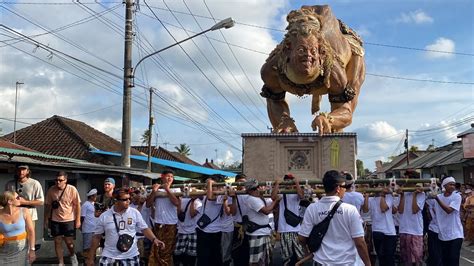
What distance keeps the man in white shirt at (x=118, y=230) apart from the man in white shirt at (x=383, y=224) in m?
3.33

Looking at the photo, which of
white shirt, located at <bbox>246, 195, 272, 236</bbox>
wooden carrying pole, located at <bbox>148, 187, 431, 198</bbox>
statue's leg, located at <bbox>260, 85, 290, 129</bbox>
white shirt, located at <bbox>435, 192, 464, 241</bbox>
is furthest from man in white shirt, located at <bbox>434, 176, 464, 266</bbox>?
statue's leg, located at <bbox>260, 85, 290, 129</bbox>

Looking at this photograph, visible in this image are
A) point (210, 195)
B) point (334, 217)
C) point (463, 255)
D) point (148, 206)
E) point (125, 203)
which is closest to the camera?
point (334, 217)

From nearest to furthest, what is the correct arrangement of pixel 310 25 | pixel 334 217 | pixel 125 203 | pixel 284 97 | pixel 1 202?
pixel 334 217
pixel 125 203
pixel 1 202
pixel 310 25
pixel 284 97

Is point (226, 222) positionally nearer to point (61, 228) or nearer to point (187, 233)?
point (187, 233)

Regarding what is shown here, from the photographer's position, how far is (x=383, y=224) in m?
7.73

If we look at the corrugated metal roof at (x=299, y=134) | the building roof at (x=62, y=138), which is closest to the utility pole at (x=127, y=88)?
the corrugated metal roof at (x=299, y=134)

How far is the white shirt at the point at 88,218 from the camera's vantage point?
33.1ft

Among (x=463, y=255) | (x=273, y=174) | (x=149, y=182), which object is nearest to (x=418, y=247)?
(x=273, y=174)

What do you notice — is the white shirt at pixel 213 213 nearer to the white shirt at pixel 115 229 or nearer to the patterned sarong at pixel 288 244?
the patterned sarong at pixel 288 244

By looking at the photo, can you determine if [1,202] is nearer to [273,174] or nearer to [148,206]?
[148,206]

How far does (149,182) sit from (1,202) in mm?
11604

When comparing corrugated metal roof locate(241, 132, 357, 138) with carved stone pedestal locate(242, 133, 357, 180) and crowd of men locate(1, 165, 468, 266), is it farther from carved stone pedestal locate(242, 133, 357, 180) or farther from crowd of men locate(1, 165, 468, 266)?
crowd of men locate(1, 165, 468, 266)

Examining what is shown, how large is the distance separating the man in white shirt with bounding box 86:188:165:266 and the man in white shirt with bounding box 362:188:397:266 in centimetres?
333

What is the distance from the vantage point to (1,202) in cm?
677
